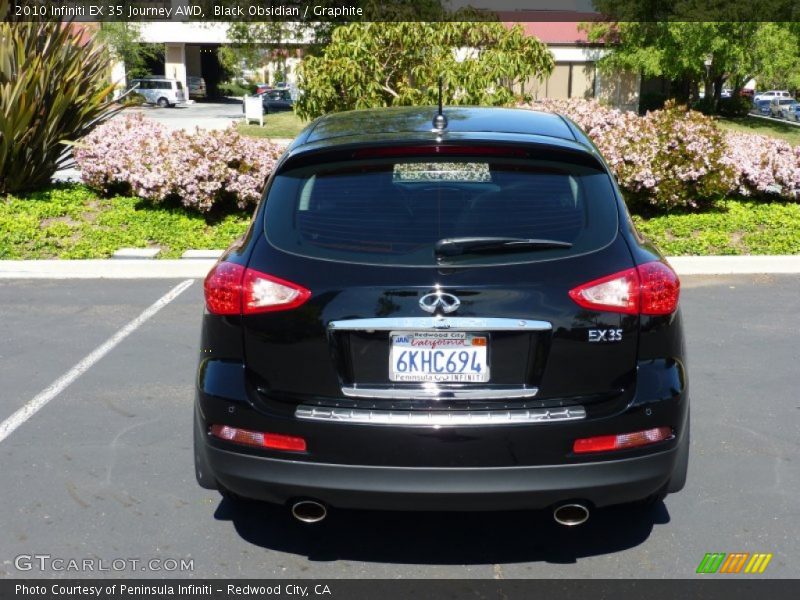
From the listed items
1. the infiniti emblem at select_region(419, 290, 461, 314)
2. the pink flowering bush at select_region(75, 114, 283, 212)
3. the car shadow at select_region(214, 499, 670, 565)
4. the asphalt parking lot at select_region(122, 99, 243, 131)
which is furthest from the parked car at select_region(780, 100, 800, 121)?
the infiniti emblem at select_region(419, 290, 461, 314)

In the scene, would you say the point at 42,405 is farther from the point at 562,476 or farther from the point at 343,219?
the point at 562,476

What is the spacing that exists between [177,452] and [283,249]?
1.91 m

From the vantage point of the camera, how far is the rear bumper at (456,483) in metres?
3.38

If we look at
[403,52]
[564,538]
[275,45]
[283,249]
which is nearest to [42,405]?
[283,249]

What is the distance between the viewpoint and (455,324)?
3.35 metres

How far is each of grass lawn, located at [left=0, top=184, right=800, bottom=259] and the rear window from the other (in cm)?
611

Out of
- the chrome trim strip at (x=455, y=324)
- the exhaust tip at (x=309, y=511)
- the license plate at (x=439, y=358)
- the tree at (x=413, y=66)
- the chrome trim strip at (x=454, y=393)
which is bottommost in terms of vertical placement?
the exhaust tip at (x=309, y=511)

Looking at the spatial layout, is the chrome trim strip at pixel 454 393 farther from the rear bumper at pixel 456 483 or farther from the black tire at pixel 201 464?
the black tire at pixel 201 464

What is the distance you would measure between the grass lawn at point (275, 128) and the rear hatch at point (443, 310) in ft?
91.9

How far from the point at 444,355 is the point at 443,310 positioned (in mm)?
162

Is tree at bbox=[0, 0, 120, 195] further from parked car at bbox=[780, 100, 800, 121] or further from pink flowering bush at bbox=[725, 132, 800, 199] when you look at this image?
parked car at bbox=[780, 100, 800, 121]

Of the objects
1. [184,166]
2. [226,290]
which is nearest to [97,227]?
[184,166]

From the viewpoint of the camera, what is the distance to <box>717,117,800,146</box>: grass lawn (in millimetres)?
41906

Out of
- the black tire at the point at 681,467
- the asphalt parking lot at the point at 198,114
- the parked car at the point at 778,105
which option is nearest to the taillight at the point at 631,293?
the black tire at the point at 681,467
